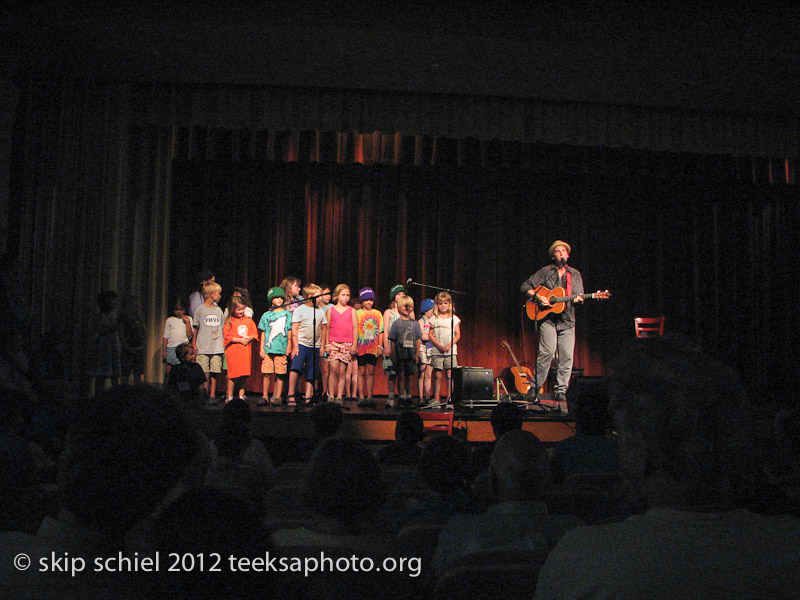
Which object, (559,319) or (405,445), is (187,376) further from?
(559,319)

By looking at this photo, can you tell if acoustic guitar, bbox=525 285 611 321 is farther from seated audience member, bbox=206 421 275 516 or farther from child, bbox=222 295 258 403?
seated audience member, bbox=206 421 275 516

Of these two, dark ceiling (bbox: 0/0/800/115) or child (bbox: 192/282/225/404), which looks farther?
child (bbox: 192/282/225/404)

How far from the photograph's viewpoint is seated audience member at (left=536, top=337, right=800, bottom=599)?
3.26ft

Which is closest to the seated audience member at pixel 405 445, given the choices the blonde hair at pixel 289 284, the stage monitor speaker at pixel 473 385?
the stage monitor speaker at pixel 473 385

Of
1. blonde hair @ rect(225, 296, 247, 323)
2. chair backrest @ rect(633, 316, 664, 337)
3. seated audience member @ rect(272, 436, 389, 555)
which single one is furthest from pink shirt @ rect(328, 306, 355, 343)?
seated audience member @ rect(272, 436, 389, 555)

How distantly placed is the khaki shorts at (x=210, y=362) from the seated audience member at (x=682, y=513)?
26.5 feet

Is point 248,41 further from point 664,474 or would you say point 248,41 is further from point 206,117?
point 664,474

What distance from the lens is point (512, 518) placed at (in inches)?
85.2

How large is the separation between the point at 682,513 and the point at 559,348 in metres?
7.64

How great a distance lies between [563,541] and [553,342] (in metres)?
7.61

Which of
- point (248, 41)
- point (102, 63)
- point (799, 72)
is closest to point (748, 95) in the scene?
point (799, 72)

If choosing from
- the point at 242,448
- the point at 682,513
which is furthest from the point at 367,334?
the point at 682,513

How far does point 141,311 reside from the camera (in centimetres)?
880

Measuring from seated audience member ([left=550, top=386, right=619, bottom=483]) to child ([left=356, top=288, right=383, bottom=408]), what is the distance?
5.83 metres
